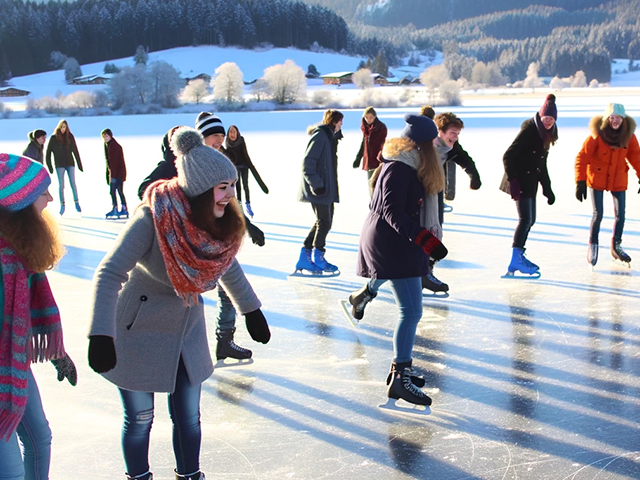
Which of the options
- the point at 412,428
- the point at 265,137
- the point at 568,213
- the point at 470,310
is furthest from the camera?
the point at 265,137

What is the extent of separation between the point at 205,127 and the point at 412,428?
68.3 inches

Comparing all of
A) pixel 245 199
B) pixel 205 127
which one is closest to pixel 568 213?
pixel 245 199

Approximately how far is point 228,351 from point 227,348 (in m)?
0.02

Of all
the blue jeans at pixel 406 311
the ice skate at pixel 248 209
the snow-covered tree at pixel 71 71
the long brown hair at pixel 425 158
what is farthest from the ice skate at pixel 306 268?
the snow-covered tree at pixel 71 71

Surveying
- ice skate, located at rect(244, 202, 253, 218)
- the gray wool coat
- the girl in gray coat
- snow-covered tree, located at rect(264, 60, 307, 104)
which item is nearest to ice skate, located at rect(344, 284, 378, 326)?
the girl in gray coat

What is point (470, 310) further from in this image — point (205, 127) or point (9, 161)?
point (9, 161)

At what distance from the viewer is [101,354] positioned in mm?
2152

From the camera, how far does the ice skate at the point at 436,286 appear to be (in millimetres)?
5574

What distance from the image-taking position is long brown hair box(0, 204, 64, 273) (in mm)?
2035

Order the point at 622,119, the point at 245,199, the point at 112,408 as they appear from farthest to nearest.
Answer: the point at 245,199, the point at 622,119, the point at 112,408

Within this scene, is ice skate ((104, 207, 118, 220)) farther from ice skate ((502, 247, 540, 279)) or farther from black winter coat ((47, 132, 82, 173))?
ice skate ((502, 247, 540, 279))

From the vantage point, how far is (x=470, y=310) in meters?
5.16

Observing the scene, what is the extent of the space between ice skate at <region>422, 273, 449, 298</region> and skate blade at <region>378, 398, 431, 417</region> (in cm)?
211

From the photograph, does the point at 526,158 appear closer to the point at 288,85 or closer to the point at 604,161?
the point at 604,161
